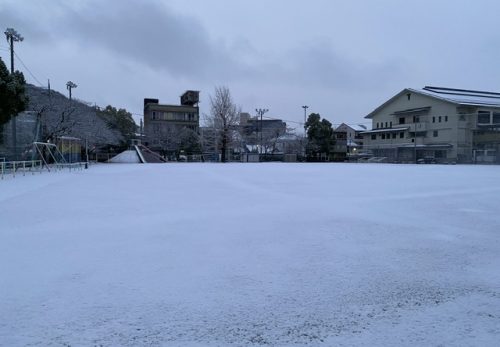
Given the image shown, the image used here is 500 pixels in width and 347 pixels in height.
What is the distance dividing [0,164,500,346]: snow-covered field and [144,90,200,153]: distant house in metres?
49.4

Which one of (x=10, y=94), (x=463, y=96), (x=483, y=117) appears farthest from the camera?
(x=463, y=96)

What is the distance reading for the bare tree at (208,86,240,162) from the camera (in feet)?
146

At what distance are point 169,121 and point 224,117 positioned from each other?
2491 centimetres

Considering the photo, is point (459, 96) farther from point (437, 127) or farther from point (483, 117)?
point (437, 127)

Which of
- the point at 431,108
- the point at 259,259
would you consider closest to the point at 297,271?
the point at 259,259

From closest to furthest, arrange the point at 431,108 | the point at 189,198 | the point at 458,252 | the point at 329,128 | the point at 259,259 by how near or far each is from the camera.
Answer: the point at 259,259 → the point at 458,252 → the point at 189,198 → the point at 431,108 → the point at 329,128

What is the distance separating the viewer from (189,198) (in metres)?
9.73

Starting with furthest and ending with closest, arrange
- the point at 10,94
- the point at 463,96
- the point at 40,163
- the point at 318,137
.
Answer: the point at 318,137
the point at 463,96
the point at 40,163
the point at 10,94

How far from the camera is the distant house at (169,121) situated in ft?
183

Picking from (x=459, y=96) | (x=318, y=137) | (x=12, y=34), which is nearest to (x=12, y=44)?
(x=12, y=34)

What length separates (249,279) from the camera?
3.62 meters

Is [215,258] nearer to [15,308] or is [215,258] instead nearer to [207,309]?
[207,309]

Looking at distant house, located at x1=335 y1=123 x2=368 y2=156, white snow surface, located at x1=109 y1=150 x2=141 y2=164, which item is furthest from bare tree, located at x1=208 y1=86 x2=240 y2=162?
distant house, located at x1=335 y1=123 x2=368 y2=156

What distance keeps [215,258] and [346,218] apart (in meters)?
3.41
